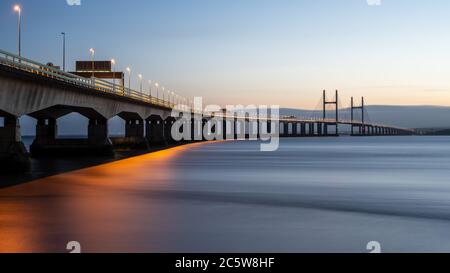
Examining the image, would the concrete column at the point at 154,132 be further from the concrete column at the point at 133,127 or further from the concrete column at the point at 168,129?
the concrete column at the point at 133,127

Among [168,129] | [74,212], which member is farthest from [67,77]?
[168,129]

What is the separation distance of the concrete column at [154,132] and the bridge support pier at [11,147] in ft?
207

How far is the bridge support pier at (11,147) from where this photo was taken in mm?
40781

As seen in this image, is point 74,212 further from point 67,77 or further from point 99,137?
point 99,137

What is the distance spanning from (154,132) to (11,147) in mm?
65367

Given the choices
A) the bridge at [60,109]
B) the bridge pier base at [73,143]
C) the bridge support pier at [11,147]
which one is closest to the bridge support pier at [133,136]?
the bridge at [60,109]

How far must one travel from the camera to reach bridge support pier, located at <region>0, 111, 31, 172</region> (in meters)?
40.8

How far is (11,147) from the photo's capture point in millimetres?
41125
